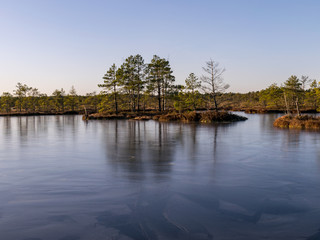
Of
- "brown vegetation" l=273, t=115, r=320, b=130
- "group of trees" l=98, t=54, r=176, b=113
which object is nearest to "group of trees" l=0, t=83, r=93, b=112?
"group of trees" l=98, t=54, r=176, b=113

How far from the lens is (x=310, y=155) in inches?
487

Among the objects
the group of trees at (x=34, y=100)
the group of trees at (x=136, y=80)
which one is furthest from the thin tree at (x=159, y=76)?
the group of trees at (x=34, y=100)

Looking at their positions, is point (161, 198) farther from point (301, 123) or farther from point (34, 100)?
point (34, 100)

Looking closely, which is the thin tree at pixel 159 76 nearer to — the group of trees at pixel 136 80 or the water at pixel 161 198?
the group of trees at pixel 136 80

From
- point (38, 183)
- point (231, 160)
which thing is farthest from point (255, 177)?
point (38, 183)

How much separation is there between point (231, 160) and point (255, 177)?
285 cm

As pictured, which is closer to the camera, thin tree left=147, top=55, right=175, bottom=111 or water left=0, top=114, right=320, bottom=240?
water left=0, top=114, right=320, bottom=240

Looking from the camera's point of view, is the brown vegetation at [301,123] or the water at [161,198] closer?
the water at [161,198]

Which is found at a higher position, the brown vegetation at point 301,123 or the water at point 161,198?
the brown vegetation at point 301,123

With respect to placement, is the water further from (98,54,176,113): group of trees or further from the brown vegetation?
(98,54,176,113): group of trees

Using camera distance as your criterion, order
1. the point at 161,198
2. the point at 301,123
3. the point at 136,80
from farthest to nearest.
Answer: the point at 136,80 → the point at 301,123 → the point at 161,198

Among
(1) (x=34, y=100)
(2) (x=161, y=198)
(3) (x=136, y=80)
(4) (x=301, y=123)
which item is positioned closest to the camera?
(2) (x=161, y=198)

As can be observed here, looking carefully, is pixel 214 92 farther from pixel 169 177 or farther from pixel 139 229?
pixel 139 229

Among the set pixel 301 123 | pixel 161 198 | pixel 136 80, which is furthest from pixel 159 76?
pixel 161 198
